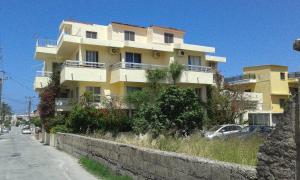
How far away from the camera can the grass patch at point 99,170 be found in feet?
39.7

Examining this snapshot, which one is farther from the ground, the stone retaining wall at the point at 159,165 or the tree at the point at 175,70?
the tree at the point at 175,70

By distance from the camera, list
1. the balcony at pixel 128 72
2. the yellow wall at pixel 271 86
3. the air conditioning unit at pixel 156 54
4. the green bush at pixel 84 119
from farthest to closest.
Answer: the yellow wall at pixel 271 86, the air conditioning unit at pixel 156 54, the balcony at pixel 128 72, the green bush at pixel 84 119

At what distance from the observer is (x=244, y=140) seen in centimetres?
905

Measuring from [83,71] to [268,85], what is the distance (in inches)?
1165

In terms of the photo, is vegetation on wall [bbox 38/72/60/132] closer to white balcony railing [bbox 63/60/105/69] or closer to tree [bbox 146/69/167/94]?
white balcony railing [bbox 63/60/105/69]

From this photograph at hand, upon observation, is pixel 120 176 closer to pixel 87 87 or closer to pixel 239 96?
pixel 87 87

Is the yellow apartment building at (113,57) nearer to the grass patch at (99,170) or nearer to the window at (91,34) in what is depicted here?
the window at (91,34)

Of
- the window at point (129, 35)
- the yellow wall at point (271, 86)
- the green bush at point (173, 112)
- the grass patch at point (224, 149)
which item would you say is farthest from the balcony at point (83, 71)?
A: the yellow wall at point (271, 86)

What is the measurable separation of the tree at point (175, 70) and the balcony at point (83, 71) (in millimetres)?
6585

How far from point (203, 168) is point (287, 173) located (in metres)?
2.31

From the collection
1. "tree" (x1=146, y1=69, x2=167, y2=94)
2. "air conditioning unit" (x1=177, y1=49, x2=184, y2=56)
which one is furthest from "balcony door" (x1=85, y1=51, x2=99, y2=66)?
"air conditioning unit" (x1=177, y1=49, x2=184, y2=56)

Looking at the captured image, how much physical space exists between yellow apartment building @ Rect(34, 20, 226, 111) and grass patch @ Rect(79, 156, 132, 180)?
703 inches

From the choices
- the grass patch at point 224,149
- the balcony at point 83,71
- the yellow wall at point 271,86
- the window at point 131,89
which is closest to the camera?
the grass patch at point 224,149

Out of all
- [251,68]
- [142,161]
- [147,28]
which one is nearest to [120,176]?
[142,161]
